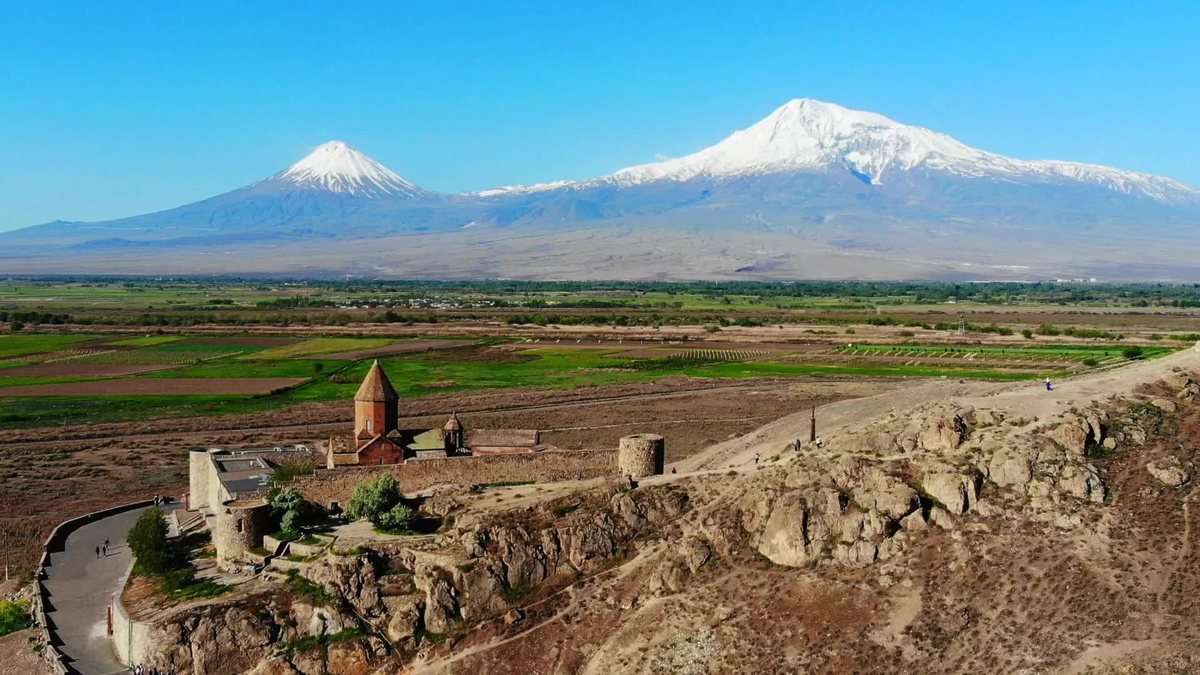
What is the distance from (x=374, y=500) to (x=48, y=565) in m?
11.1

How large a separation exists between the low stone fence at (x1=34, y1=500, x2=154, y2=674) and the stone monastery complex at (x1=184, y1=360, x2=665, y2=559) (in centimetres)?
272

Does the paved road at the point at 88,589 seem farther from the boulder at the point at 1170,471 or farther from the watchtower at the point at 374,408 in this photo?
the boulder at the point at 1170,471

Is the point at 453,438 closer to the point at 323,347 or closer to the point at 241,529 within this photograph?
the point at 241,529

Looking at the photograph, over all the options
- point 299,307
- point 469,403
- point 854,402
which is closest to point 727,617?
point 854,402

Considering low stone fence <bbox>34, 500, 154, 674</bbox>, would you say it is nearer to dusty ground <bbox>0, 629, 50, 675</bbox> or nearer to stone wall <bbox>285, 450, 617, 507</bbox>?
dusty ground <bbox>0, 629, 50, 675</bbox>

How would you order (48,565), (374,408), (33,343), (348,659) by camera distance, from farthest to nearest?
(33,343), (374,408), (48,565), (348,659)

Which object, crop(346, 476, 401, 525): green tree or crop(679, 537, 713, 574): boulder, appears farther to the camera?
crop(346, 476, 401, 525): green tree

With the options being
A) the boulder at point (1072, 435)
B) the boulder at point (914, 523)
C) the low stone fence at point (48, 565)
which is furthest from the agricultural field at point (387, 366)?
the boulder at point (914, 523)

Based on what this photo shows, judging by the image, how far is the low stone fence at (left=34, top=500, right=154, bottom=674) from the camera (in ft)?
93.2

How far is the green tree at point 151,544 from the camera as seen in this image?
1272 inches

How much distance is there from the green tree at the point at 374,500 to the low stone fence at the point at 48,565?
694 cm

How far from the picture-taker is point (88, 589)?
3284 cm

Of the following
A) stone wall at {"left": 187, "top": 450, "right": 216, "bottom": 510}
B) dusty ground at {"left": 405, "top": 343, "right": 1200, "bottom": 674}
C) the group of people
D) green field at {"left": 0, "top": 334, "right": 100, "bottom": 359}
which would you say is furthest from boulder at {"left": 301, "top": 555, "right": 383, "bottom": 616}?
green field at {"left": 0, "top": 334, "right": 100, "bottom": 359}

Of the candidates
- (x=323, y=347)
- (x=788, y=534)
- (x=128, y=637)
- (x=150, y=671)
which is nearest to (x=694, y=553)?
(x=788, y=534)
